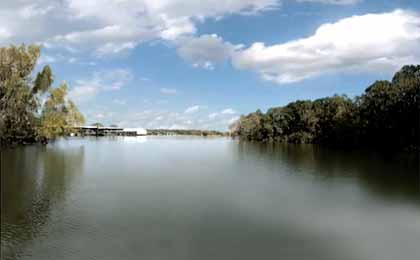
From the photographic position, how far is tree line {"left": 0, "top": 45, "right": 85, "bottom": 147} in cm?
4356

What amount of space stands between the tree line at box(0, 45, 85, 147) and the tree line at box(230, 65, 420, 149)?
1834 inches

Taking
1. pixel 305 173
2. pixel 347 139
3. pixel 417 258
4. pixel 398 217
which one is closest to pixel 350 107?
pixel 347 139

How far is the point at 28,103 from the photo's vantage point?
1855 inches

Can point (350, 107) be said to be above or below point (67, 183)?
above

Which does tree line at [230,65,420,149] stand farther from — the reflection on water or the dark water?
the reflection on water

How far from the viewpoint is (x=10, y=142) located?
158ft

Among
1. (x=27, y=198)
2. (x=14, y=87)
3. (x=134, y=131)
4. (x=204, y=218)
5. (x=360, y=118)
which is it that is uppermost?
(x=14, y=87)

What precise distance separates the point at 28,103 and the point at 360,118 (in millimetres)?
53055

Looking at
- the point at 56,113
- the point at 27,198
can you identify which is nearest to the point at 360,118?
the point at 56,113

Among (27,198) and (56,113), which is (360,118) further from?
(27,198)

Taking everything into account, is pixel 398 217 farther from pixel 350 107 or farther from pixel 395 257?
pixel 350 107

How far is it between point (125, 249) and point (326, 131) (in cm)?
8226

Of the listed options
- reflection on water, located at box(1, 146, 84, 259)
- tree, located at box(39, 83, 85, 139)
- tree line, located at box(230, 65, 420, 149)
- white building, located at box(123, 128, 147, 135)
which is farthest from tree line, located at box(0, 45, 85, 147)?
white building, located at box(123, 128, 147, 135)

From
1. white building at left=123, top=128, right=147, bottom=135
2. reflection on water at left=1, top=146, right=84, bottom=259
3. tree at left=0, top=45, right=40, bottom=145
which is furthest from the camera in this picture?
white building at left=123, top=128, right=147, bottom=135
